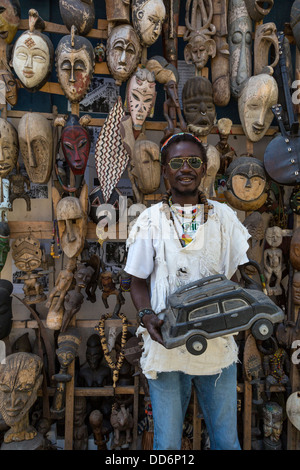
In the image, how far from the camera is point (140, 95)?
2.28m

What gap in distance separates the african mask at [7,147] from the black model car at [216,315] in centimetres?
160

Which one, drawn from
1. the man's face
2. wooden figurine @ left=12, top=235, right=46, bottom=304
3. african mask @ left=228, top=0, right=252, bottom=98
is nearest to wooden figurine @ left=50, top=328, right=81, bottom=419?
wooden figurine @ left=12, top=235, right=46, bottom=304

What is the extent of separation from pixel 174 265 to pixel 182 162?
15.7 inches

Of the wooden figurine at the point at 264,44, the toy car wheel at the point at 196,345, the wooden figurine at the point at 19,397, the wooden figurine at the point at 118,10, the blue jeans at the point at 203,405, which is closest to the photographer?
the toy car wheel at the point at 196,345

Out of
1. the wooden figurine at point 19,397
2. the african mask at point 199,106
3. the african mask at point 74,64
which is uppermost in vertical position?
the african mask at point 74,64

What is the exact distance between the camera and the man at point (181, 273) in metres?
1.32

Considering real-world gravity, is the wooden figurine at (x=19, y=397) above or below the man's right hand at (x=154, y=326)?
below

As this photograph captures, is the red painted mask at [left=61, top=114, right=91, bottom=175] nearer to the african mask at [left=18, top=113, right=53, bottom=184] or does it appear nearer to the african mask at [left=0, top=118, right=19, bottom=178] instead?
the african mask at [left=18, top=113, right=53, bottom=184]

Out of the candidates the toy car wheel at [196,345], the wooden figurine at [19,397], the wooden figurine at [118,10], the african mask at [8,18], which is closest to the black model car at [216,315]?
the toy car wheel at [196,345]

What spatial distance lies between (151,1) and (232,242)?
1779mm

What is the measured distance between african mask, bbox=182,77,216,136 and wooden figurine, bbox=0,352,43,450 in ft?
6.11

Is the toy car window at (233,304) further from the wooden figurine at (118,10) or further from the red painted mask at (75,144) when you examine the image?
the wooden figurine at (118,10)

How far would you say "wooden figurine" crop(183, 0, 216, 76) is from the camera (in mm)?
2381

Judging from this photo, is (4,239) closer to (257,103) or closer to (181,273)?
(181,273)
